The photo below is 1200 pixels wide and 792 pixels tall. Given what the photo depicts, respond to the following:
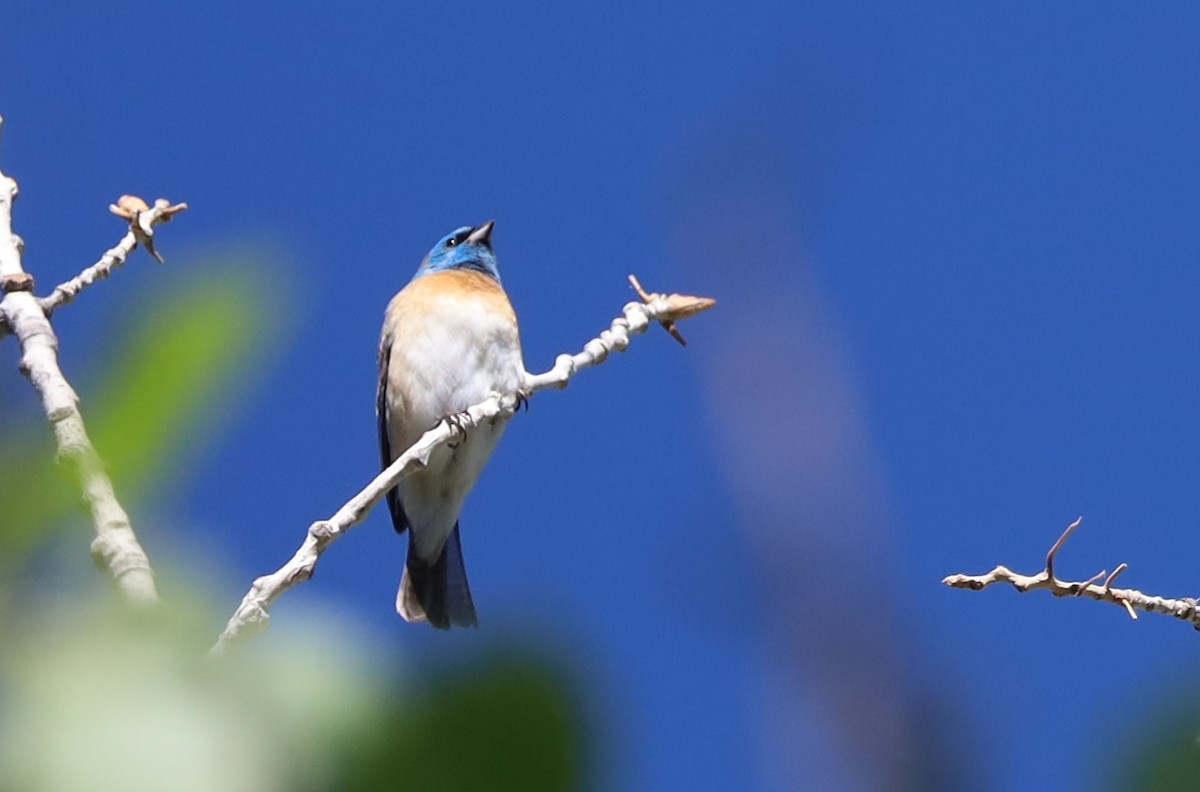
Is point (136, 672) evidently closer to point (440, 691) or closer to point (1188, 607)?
point (440, 691)

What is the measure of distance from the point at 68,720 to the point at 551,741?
24 cm

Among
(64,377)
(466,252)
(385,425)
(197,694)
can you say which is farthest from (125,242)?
(466,252)

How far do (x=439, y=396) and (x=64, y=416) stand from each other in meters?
6.63

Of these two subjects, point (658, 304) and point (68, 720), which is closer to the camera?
point (68, 720)

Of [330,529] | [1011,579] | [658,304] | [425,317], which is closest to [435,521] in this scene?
[425,317]

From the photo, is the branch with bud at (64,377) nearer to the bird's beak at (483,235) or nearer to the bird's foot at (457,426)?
the bird's foot at (457,426)

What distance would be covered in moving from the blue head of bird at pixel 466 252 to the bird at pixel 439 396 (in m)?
0.68

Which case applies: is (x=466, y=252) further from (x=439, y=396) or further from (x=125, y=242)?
(x=125, y=242)

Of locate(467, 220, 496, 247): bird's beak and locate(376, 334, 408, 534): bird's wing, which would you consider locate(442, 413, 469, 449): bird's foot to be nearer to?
locate(376, 334, 408, 534): bird's wing

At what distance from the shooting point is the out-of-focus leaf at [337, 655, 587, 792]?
0.79 metres

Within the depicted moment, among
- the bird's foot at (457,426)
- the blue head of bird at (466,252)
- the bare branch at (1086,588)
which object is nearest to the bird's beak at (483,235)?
the blue head of bird at (466,252)

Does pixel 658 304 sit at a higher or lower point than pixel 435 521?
lower

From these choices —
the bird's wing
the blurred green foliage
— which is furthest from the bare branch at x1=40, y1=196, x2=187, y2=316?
the bird's wing

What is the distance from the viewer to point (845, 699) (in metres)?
0.74
